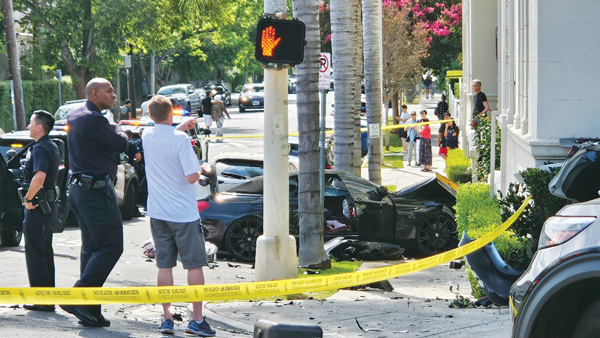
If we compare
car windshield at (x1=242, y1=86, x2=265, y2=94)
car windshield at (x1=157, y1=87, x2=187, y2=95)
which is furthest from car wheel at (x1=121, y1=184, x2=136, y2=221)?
car windshield at (x1=242, y1=86, x2=265, y2=94)

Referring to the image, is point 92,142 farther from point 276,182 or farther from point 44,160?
point 276,182

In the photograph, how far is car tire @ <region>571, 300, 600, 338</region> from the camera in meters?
4.96

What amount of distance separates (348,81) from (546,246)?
36.3 ft

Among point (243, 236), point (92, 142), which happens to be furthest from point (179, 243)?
point (243, 236)

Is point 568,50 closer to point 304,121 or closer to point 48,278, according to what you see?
point 304,121

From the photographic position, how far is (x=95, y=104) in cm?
771

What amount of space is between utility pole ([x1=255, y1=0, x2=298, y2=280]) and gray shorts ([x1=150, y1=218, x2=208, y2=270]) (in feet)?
8.73

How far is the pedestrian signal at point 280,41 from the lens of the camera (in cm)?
988

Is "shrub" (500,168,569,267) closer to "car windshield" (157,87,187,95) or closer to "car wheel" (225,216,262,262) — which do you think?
"car wheel" (225,216,262,262)

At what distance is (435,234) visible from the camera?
14477 millimetres

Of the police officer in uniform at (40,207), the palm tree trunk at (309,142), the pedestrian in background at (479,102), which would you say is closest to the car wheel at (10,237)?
the palm tree trunk at (309,142)

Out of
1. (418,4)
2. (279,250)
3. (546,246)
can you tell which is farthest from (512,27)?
(418,4)

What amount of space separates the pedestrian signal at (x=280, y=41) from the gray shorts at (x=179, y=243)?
290 centimetres

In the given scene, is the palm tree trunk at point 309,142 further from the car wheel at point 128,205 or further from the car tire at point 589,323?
the car tire at point 589,323
